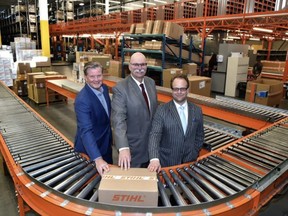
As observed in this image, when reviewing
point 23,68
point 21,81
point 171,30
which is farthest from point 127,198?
point 23,68

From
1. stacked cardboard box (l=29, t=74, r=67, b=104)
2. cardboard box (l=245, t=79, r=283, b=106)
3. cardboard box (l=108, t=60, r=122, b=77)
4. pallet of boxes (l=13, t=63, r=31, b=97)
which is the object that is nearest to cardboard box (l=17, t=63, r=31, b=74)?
pallet of boxes (l=13, t=63, r=31, b=97)

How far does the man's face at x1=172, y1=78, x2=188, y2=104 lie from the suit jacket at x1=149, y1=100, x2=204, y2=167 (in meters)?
0.09

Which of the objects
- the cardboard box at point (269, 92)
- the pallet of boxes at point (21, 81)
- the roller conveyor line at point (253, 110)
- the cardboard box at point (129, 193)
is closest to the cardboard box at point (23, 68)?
the pallet of boxes at point (21, 81)

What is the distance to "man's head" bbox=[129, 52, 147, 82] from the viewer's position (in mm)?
2047

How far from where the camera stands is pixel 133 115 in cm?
216

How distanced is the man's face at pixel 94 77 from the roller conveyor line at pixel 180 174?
2.15 feet

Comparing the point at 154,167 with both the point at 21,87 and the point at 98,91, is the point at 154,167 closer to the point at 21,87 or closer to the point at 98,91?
the point at 98,91

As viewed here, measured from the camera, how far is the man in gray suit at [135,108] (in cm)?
204

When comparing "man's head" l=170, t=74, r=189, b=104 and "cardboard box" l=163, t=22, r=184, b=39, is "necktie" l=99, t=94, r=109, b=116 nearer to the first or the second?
"man's head" l=170, t=74, r=189, b=104

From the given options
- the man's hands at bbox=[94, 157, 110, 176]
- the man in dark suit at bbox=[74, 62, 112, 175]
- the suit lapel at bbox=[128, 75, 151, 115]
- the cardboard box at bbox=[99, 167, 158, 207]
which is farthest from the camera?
the suit lapel at bbox=[128, 75, 151, 115]

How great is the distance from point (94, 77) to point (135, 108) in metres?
0.46

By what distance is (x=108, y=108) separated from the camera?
7.41 ft

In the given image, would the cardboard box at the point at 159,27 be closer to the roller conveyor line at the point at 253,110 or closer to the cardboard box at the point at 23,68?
the roller conveyor line at the point at 253,110

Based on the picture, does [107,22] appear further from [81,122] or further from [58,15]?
[81,122]
